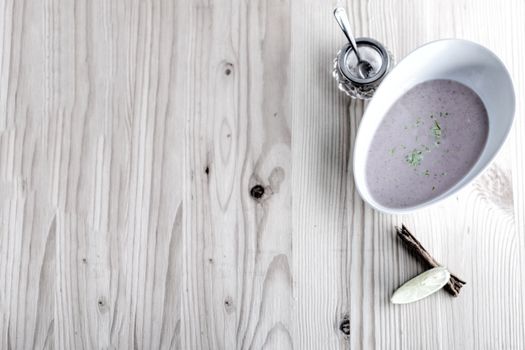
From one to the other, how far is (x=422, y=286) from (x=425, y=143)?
254 mm

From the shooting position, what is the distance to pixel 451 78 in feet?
2.99

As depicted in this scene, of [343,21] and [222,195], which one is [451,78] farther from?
[222,195]

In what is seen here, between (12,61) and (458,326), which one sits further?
(12,61)

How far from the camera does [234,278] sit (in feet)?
3.15

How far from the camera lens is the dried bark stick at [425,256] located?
0.92m

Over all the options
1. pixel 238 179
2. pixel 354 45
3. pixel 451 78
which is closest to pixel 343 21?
pixel 354 45

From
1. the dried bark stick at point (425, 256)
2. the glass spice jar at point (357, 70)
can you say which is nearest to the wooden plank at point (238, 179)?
the glass spice jar at point (357, 70)

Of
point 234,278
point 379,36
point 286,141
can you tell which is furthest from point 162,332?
point 379,36

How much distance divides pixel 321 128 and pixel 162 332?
492mm

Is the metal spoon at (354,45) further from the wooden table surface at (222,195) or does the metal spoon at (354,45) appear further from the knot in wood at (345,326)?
the knot in wood at (345,326)

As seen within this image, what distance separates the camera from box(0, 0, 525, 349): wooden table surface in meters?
0.94

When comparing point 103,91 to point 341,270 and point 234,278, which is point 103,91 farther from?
point 341,270

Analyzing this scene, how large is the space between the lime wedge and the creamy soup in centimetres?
13

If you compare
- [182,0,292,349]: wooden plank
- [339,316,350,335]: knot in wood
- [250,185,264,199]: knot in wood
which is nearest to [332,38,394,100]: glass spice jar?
[182,0,292,349]: wooden plank
